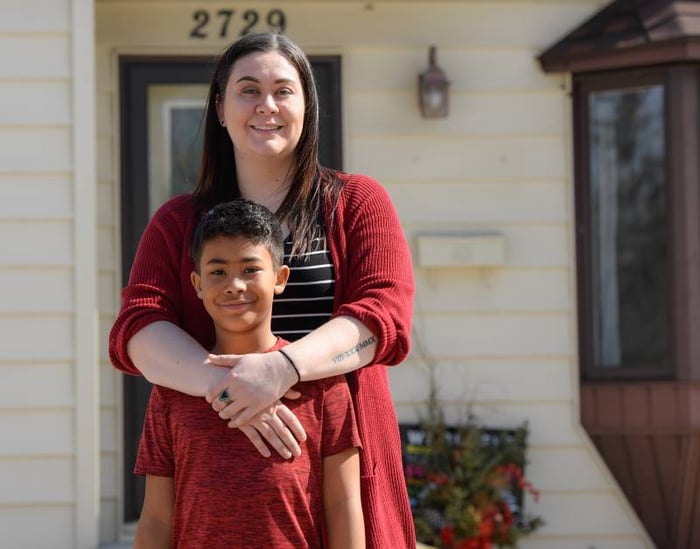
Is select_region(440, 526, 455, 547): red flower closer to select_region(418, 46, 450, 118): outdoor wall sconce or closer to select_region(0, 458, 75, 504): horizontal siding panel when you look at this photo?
select_region(0, 458, 75, 504): horizontal siding panel

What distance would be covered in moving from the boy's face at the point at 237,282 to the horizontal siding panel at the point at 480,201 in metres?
2.93

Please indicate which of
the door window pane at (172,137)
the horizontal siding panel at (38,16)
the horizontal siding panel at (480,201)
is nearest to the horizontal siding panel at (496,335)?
the horizontal siding panel at (480,201)

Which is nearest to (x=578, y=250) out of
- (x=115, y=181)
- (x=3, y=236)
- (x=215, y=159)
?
(x=115, y=181)

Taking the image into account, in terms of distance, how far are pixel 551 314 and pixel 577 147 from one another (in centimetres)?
78

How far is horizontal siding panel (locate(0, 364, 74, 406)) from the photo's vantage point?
14.9ft

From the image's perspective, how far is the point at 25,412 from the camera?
15.0 feet

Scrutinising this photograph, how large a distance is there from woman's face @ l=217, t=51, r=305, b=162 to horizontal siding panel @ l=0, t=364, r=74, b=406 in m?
2.43

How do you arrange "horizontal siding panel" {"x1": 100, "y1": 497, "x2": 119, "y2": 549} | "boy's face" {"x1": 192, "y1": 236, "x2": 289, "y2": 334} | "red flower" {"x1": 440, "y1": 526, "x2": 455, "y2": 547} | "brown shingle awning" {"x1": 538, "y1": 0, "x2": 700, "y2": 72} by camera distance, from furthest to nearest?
"horizontal siding panel" {"x1": 100, "y1": 497, "x2": 119, "y2": 549} → "brown shingle awning" {"x1": 538, "y1": 0, "x2": 700, "y2": 72} → "red flower" {"x1": 440, "y1": 526, "x2": 455, "y2": 547} → "boy's face" {"x1": 192, "y1": 236, "x2": 289, "y2": 334}

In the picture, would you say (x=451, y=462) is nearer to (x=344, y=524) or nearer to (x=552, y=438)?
(x=552, y=438)

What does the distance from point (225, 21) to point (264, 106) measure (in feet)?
9.70

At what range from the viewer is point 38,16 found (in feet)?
15.1

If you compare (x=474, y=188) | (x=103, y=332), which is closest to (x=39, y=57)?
(x=103, y=332)

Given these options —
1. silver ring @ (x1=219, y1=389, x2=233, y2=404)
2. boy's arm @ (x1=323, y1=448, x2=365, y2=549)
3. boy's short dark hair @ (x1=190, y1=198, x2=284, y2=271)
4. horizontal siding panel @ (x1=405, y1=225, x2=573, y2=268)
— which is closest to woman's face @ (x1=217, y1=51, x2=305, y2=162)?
boy's short dark hair @ (x1=190, y1=198, x2=284, y2=271)

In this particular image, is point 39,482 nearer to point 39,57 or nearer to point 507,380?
point 39,57
